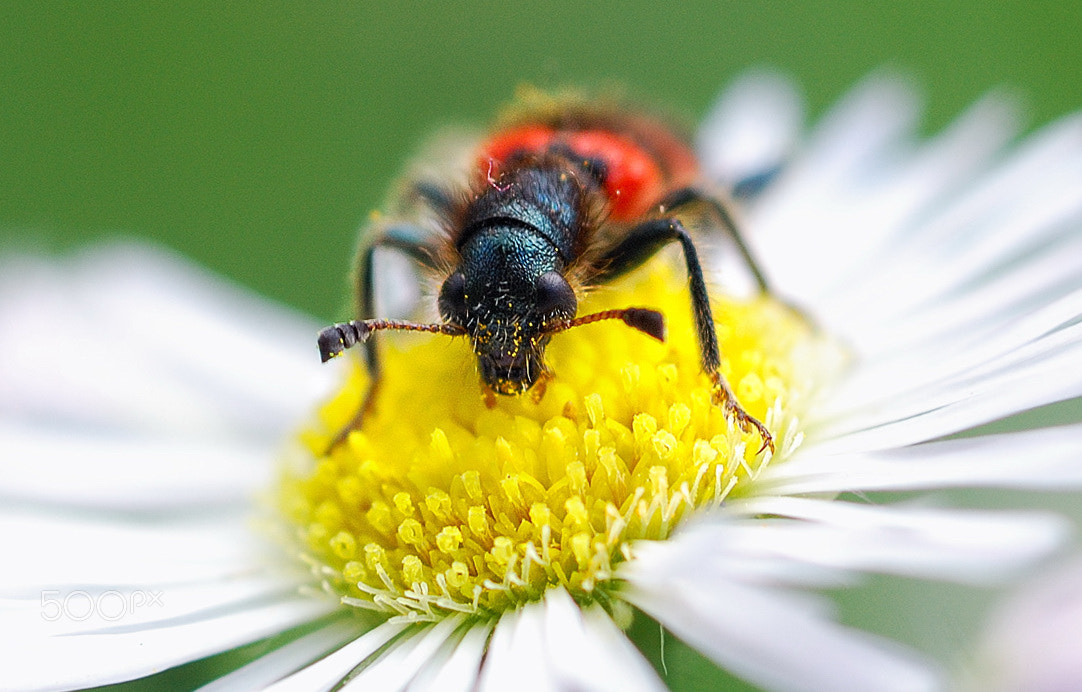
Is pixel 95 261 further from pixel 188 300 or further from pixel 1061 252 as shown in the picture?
pixel 1061 252

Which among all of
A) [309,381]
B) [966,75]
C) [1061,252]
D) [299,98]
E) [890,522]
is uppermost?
[299,98]

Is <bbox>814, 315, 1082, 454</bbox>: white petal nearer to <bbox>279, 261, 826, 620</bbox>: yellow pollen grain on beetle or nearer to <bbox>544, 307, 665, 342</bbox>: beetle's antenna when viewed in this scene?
<bbox>279, 261, 826, 620</bbox>: yellow pollen grain on beetle

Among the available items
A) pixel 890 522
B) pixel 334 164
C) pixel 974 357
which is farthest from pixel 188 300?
pixel 890 522

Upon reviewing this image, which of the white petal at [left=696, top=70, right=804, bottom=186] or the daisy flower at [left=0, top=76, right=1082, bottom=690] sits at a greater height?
the white petal at [left=696, top=70, right=804, bottom=186]

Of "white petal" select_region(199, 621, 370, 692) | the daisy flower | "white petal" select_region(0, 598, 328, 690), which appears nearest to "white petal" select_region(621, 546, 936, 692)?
A: the daisy flower

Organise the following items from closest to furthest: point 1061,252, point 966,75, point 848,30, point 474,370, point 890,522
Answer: point 890,522, point 474,370, point 1061,252, point 966,75, point 848,30

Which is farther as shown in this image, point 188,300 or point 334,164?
point 334,164
